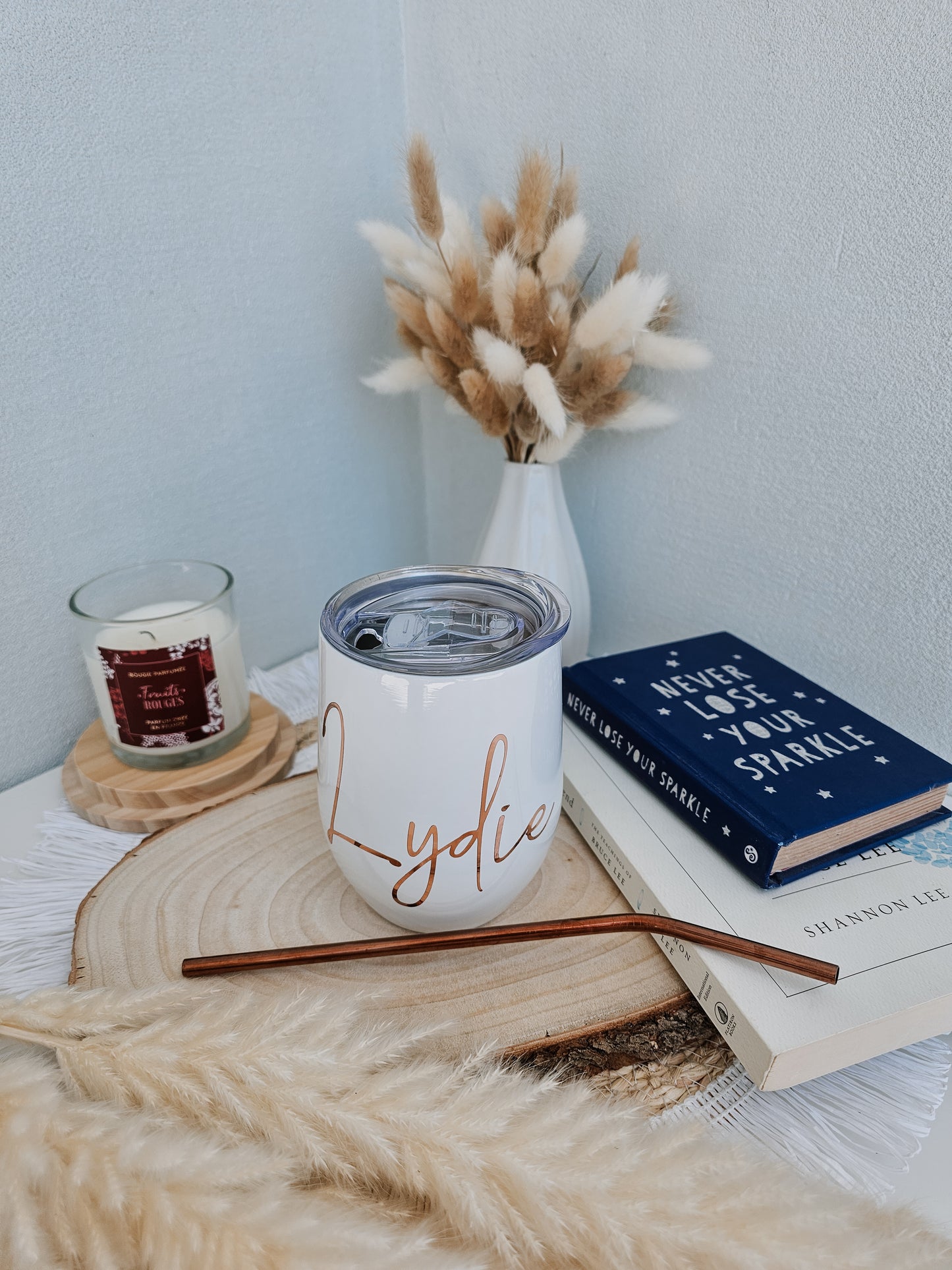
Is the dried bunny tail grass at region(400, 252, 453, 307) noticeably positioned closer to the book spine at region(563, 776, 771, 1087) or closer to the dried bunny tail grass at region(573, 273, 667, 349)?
the dried bunny tail grass at region(573, 273, 667, 349)

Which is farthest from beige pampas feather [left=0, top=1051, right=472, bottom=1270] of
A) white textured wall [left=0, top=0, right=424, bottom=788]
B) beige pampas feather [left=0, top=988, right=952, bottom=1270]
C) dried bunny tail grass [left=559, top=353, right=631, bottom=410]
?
dried bunny tail grass [left=559, top=353, right=631, bottom=410]

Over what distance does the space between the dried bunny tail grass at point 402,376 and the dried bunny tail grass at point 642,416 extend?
0.51 ft

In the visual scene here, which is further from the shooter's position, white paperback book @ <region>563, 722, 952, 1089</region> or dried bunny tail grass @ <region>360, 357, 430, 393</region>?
dried bunny tail grass @ <region>360, 357, 430, 393</region>

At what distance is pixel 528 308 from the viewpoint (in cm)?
54

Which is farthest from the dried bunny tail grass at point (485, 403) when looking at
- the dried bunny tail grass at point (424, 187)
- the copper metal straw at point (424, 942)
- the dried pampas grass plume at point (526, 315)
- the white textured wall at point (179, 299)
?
the copper metal straw at point (424, 942)

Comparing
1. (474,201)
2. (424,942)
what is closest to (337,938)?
(424,942)

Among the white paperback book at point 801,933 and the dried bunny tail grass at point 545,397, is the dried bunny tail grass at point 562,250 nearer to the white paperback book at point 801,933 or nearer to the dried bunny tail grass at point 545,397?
the dried bunny tail grass at point 545,397

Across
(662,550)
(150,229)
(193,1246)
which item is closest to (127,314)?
(150,229)

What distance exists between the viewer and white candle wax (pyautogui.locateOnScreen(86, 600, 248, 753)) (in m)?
0.56

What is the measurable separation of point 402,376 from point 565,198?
0.58 feet

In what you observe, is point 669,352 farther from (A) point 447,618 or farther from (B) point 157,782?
(B) point 157,782

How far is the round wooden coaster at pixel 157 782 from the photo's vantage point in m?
0.57

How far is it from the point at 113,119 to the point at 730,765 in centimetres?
60

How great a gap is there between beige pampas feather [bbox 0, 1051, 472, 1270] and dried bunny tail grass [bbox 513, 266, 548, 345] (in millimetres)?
499
